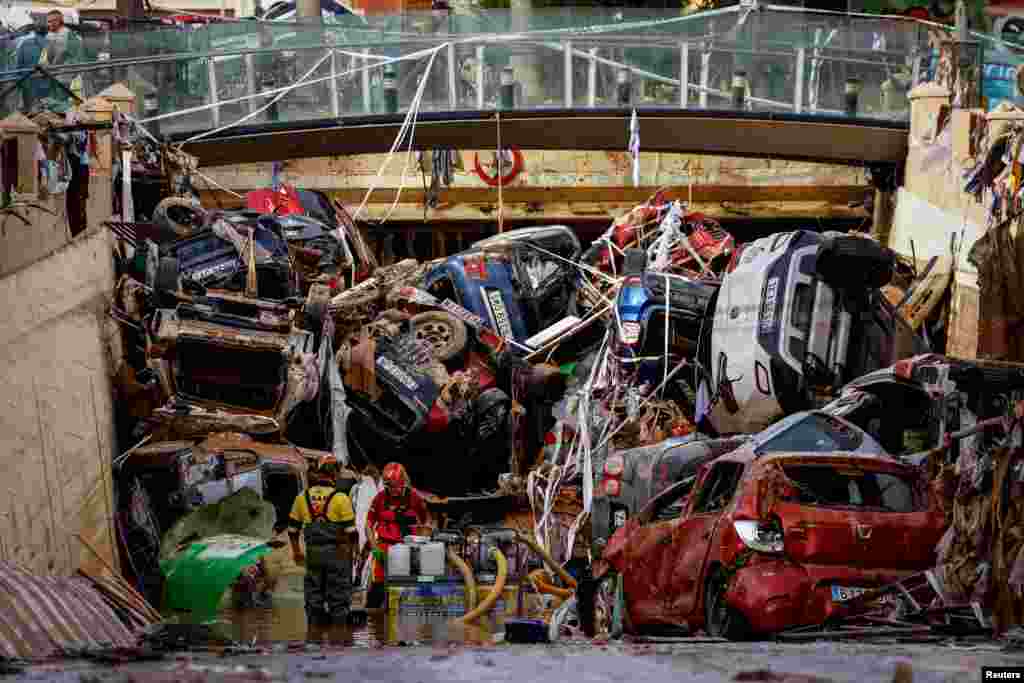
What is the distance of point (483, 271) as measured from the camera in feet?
83.3

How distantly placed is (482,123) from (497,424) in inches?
433

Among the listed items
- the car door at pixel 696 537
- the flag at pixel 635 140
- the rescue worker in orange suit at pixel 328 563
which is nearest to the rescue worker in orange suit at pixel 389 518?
the rescue worker in orange suit at pixel 328 563

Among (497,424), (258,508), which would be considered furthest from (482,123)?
(258,508)

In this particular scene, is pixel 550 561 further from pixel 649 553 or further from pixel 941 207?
pixel 941 207

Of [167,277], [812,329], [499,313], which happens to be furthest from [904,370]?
[167,277]

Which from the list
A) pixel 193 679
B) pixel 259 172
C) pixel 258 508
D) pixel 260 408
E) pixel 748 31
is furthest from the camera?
pixel 259 172

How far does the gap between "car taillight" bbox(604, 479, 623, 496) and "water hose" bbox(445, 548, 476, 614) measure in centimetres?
284

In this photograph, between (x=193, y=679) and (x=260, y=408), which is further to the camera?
(x=260, y=408)

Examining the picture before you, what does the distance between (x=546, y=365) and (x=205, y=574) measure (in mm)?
7589

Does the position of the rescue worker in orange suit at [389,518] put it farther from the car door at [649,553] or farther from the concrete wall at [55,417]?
the car door at [649,553]

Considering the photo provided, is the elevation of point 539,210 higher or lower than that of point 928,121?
lower

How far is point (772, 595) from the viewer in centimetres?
1280

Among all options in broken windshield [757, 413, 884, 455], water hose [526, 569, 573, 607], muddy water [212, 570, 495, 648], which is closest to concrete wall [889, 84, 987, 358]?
water hose [526, 569, 573, 607]

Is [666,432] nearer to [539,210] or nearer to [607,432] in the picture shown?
[607,432]
